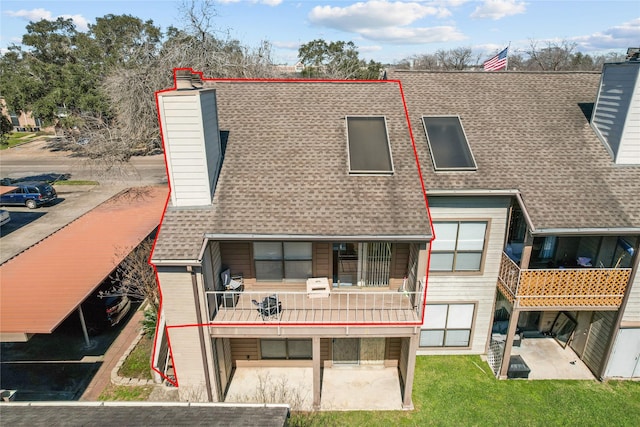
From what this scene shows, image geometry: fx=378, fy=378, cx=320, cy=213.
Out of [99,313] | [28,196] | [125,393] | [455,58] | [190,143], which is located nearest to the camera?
[190,143]

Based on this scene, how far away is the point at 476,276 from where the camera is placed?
44.8 feet

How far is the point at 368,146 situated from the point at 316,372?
24.9 ft

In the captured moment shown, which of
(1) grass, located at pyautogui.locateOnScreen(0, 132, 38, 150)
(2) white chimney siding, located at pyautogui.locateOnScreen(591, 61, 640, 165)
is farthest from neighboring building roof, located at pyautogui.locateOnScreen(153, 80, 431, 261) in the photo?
(1) grass, located at pyautogui.locateOnScreen(0, 132, 38, 150)

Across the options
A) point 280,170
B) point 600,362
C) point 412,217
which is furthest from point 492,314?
point 280,170

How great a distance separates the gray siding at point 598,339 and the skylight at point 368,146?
9.39m

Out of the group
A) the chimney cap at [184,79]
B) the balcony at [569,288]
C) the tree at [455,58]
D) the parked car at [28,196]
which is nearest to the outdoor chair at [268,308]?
the chimney cap at [184,79]

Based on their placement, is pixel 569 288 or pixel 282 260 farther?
pixel 282 260

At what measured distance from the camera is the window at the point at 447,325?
14172 mm

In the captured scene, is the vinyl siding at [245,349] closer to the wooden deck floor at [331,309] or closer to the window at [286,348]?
the window at [286,348]

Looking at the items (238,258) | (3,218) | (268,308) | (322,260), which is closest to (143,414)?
(268,308)

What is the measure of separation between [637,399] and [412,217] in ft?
33.4

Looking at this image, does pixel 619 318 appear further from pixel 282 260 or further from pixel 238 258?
pixel 238 258

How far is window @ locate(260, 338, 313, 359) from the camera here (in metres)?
14.0

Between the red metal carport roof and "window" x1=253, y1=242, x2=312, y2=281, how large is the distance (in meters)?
6.47
